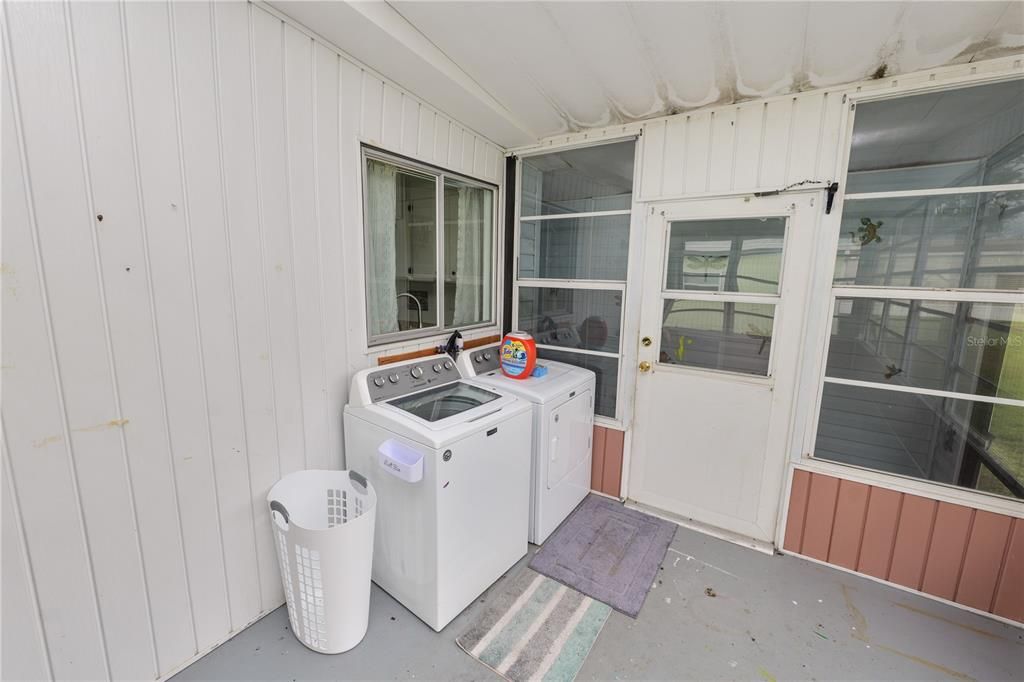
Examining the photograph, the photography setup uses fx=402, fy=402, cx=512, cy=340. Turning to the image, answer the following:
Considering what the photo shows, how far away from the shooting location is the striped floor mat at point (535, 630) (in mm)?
1609

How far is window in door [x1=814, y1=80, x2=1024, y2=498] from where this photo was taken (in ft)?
5.69

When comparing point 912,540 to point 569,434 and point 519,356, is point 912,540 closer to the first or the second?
point 569,434

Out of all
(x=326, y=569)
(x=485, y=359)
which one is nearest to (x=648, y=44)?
(x=485, y=359)

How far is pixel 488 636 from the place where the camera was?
174cm

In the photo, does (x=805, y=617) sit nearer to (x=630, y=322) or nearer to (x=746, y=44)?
(x=630, y=322)

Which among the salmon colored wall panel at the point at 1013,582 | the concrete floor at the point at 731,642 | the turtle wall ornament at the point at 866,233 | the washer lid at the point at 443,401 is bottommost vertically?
the concrete floor at the point at 731,642

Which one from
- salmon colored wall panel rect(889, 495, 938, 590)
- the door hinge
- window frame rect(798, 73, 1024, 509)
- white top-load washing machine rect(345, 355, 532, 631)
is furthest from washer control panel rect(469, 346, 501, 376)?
salmon colored wall panel rect(889, 495, 938, 590)

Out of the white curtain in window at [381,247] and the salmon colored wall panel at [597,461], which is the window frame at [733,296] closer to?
the salmon colored wall panel at [597,461]

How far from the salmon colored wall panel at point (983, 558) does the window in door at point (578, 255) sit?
1.74 metres

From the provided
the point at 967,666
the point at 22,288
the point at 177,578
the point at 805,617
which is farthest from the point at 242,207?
the point at 967,666

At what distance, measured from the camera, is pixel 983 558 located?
6.07 ft

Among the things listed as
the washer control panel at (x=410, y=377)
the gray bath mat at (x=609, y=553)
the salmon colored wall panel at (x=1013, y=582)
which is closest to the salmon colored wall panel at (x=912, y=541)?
the salmon colored wall panel at (x=1013, y=582)

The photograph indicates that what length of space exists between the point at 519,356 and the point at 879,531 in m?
2.07

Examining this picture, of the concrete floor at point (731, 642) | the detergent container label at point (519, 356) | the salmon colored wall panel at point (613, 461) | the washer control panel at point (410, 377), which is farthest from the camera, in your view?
the salmon colored wall panel at point (613, 461)
